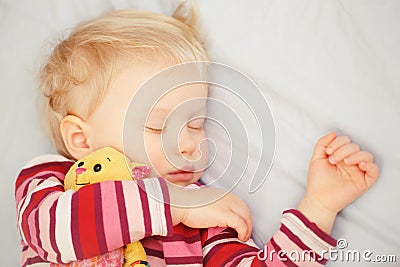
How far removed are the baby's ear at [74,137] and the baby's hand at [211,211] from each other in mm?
209

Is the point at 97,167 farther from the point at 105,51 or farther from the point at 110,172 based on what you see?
the point at 105,51

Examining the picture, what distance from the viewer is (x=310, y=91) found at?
0.91 meters

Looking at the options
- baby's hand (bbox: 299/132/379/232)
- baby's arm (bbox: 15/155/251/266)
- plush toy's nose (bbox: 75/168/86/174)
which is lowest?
baby's arm (bbox: 15/155/251/266)

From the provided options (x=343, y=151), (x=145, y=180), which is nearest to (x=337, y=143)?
(x=343, y=151)

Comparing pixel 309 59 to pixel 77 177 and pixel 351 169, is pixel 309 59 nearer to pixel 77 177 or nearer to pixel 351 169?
pixel 351 169

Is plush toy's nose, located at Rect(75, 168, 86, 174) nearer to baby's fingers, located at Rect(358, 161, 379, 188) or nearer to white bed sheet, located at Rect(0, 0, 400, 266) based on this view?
white bed sheet, located at Rect(0, 0, 400, 266)

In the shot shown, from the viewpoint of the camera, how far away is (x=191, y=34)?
108cm

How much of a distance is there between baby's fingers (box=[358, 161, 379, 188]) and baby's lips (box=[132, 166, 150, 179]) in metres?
0.34

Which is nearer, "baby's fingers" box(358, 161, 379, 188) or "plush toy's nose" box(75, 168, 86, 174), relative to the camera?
"baby's fingers" box(358, 161, 379, 188)

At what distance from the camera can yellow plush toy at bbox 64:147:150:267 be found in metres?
0.93

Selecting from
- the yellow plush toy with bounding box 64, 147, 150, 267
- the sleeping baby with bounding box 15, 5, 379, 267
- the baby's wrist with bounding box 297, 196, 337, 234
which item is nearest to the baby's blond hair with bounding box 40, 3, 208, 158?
the sleeping baby with bounding box 15, 5, 379, 267

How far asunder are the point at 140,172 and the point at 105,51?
0.78 feet

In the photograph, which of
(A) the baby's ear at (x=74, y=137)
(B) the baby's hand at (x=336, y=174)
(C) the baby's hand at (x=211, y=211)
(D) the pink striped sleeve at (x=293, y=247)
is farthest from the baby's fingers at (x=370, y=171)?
(A) the baby's ear at (x=74, y=137)

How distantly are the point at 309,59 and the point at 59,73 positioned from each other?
0.46 meters
